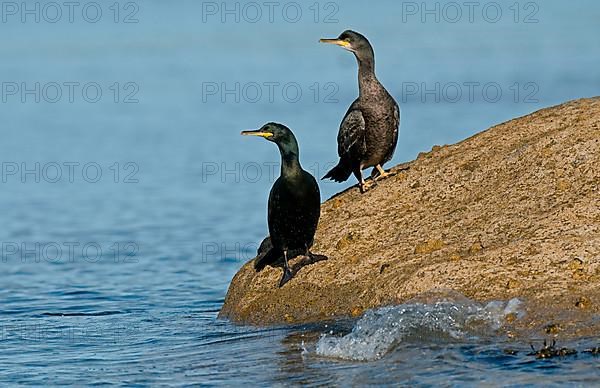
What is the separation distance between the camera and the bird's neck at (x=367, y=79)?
11695mm

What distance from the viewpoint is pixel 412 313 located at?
898 cm

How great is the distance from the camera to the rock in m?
9.16

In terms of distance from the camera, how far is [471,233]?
991 centimetres

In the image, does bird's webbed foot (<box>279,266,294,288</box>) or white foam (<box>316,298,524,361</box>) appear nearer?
white foam (<box>316,298,524,361</box>)

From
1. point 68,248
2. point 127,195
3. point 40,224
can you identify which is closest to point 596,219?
point 68,248

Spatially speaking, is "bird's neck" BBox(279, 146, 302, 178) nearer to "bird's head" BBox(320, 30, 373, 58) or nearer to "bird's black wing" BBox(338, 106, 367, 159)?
"bird's black wing" BBox(338, 106, 367, 159)

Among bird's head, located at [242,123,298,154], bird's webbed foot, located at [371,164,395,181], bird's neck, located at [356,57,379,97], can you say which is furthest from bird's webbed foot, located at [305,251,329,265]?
bird's neck, located at [356,57,379,97]

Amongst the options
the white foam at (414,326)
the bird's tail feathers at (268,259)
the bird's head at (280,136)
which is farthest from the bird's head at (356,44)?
the white foam at (414,326)

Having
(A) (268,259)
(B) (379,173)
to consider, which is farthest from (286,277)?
(B) (379,173)

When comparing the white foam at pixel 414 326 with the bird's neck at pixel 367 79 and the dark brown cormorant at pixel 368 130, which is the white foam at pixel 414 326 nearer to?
the dark brown cormorant at pixel 368 130

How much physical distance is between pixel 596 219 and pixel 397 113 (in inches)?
109

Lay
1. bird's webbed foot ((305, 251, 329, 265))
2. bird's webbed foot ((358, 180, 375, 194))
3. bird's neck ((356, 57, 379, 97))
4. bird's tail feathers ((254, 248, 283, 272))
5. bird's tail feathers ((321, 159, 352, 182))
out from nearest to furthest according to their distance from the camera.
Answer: bird's webbed foot ((305, 251, 329, 265)) → bird's tail feathers ((254, 248, 283, 272)) → bird's webbed foot ((358, 180, 375, 194)) → bird's neck ((356, 57, 379, 97)) → bird's tail feathers ((321, 159, 352, 182))

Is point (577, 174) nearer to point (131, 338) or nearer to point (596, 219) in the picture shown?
point (596, 219)

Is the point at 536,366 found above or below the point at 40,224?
below
